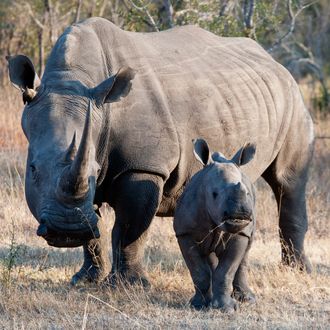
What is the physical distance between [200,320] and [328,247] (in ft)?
12.4

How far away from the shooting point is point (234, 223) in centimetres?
639

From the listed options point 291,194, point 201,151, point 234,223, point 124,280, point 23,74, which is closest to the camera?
point 234,223

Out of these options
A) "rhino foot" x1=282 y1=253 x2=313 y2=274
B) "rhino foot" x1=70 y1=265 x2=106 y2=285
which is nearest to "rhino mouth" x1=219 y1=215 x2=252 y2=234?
"rhino foot" x1=70 y1=265 x2=106 y2=285

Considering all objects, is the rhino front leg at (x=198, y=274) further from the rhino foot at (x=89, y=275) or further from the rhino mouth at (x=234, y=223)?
the rhino foot at (x=89, y=275)

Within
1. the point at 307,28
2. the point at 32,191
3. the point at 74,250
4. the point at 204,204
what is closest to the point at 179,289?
the point at 204,204

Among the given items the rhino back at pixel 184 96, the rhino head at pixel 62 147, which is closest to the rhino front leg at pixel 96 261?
the rhino back at pixel 184 96

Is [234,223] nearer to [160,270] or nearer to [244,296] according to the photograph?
[244,296]

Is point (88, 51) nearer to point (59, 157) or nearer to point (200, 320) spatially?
point (59, 157)

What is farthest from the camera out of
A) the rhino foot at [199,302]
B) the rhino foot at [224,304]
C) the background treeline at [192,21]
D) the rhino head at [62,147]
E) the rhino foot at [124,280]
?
the background treeline at [192,21]

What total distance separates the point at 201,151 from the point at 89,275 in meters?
1.59

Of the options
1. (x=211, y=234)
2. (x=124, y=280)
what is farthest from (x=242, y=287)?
(x=124, y=280)

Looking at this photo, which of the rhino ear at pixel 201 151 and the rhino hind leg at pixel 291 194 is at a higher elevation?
the rhino ear at pixel 201 151

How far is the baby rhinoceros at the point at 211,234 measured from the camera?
6752mm

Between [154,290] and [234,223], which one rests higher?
[234,223]
